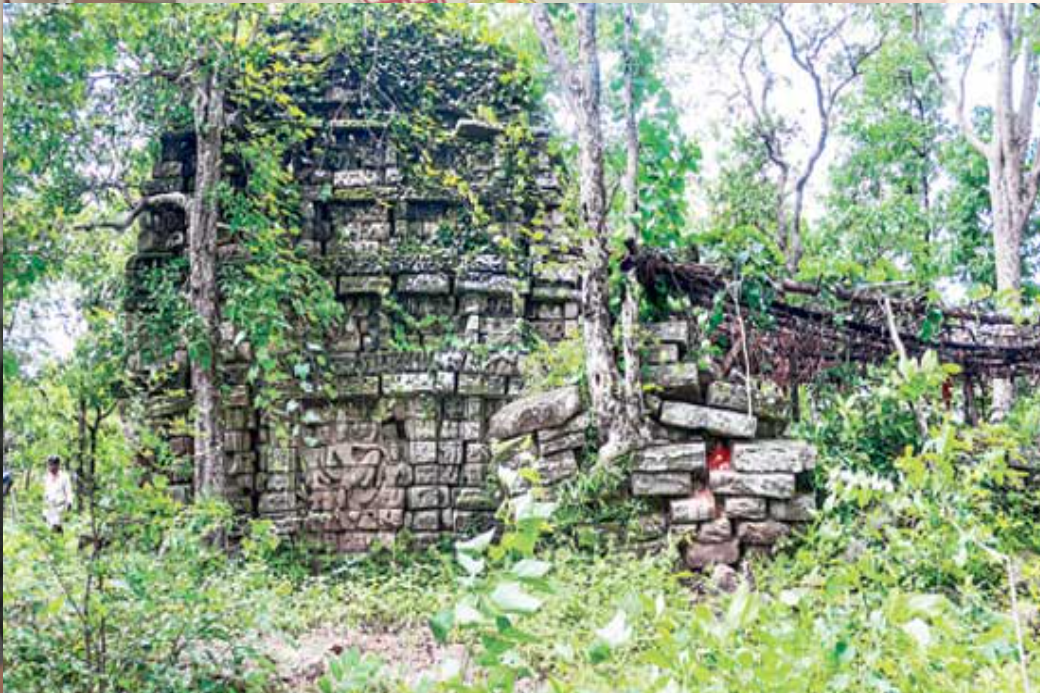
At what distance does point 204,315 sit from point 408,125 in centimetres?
137

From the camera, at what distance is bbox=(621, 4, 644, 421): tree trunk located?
3078mm

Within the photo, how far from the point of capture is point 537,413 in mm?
3387

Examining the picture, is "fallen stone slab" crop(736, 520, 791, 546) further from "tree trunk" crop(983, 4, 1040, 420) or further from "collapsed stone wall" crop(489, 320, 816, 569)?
"tree trunk" crop(983, 4, 1040, 420)

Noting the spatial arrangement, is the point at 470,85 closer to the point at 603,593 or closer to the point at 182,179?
the point at 182,179

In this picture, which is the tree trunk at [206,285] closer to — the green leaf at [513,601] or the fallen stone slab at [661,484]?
the fallen stone slab at [661,484]

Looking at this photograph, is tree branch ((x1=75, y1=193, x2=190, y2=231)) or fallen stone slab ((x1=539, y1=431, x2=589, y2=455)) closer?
fallen stone slab ((x1=539, y1=431, x2=589, y2=455))

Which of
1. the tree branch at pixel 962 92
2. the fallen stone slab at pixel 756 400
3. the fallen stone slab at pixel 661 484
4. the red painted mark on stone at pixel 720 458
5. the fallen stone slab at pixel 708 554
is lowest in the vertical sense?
the fallen stone slab at pixel 708 554

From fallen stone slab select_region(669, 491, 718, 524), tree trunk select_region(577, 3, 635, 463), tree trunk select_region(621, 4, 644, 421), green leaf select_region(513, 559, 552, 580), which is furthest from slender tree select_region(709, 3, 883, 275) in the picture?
green leaf select_region(513, 559, 552, 580)

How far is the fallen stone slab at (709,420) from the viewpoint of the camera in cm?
332

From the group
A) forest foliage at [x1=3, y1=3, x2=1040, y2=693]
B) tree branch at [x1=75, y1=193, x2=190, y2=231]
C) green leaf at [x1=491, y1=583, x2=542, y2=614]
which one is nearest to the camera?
green leaf at [x1=491, y1=583, x2=542, y2=614]

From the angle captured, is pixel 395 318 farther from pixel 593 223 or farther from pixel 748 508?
pixel 748 508

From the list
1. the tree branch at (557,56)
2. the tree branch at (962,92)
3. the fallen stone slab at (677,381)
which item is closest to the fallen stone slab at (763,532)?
the fallen stone slab at (677,381)

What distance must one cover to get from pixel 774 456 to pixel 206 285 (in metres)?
2.42

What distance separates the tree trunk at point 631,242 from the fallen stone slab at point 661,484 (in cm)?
23
